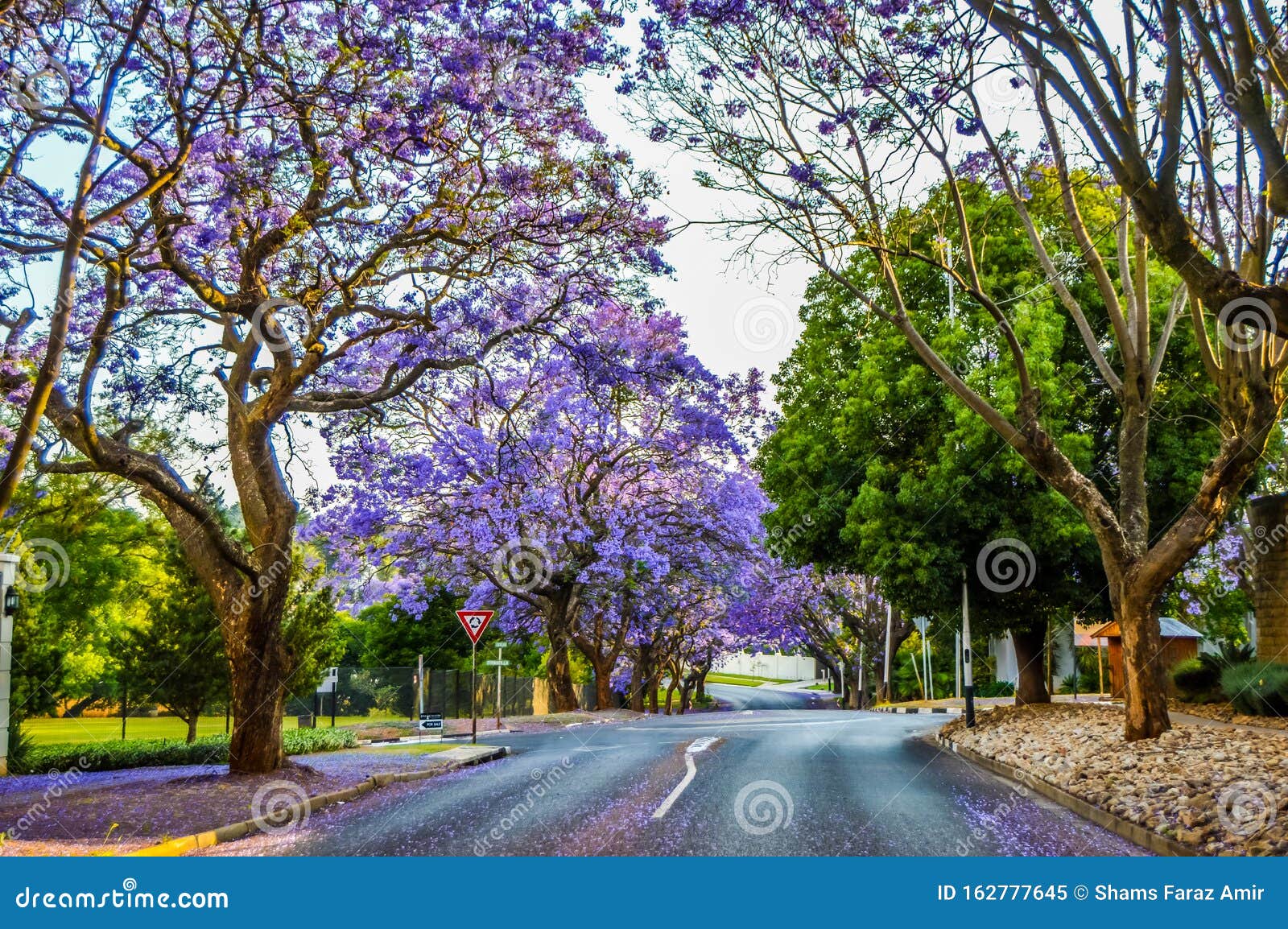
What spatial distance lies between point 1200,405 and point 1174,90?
1132 cm

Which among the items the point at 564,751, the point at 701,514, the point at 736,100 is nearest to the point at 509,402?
the point at 701,514

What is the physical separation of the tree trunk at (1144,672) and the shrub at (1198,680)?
Result: 8036 millimetres

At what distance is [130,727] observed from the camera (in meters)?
33.5

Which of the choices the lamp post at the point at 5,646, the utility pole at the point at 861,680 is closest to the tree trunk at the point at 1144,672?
the lamp post at the point at 5,646

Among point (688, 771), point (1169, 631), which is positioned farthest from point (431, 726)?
point (1169, 631)

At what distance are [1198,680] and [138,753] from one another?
19.3m

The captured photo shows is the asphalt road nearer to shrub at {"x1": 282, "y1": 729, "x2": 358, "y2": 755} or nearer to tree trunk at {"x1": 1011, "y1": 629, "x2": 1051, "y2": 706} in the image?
shrub at {"x1": 282, "y1": 729, "x2": 358, "y2": 755}

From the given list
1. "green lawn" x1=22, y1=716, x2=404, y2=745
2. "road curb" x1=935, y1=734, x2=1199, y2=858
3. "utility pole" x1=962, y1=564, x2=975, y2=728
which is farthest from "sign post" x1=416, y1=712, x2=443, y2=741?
"road curb" x1=935, y1=734, x2=1199, y2=858

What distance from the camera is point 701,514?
26578 mm

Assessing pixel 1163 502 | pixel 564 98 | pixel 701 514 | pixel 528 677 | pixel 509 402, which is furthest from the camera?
pixel 528 677

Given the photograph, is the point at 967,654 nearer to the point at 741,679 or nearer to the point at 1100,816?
the point at 1100,816

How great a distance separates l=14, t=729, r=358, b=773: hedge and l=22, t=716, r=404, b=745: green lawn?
995 cm

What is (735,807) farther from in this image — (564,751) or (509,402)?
(509,402)

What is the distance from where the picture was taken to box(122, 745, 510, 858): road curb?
773cm
